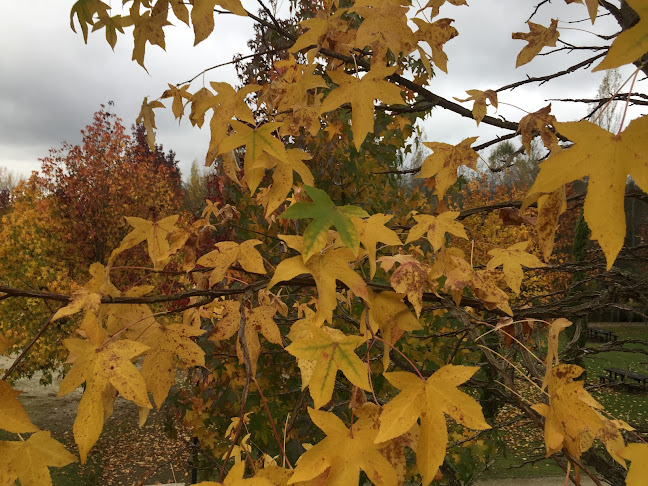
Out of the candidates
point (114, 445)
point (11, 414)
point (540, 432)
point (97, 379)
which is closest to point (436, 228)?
point (97, 379)

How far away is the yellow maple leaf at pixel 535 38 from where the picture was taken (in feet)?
4.97

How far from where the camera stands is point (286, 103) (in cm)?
144

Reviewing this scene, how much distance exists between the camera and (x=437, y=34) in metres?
1.37

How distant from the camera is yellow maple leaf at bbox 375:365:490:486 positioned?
0.70 metres

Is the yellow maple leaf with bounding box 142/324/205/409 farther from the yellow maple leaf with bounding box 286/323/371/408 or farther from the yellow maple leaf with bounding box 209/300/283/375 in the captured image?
the yellow maple leaf with bounding box 286/323/371/408

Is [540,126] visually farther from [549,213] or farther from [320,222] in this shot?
[320,222]

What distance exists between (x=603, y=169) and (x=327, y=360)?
0.51 m

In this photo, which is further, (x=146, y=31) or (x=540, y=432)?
(x=540, y=432)

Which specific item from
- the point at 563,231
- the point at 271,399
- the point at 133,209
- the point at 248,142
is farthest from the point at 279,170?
the point at 563,231

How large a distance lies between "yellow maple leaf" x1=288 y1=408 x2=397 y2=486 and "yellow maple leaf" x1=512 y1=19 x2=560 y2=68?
4.39 ft

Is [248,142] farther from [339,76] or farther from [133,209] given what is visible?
[133,209]

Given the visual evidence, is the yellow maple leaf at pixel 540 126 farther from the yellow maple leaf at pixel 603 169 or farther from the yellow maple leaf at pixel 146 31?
the yellow maple leaf at pixel 146 31

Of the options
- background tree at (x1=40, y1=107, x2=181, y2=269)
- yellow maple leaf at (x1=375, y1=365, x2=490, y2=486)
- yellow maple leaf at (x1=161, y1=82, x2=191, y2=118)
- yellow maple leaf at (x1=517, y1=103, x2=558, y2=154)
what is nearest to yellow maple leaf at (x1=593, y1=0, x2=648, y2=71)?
yellow maple leaf at (x1=375, y1=365, x2=490, y2=486)

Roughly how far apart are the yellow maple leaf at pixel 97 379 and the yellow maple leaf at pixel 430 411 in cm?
40
